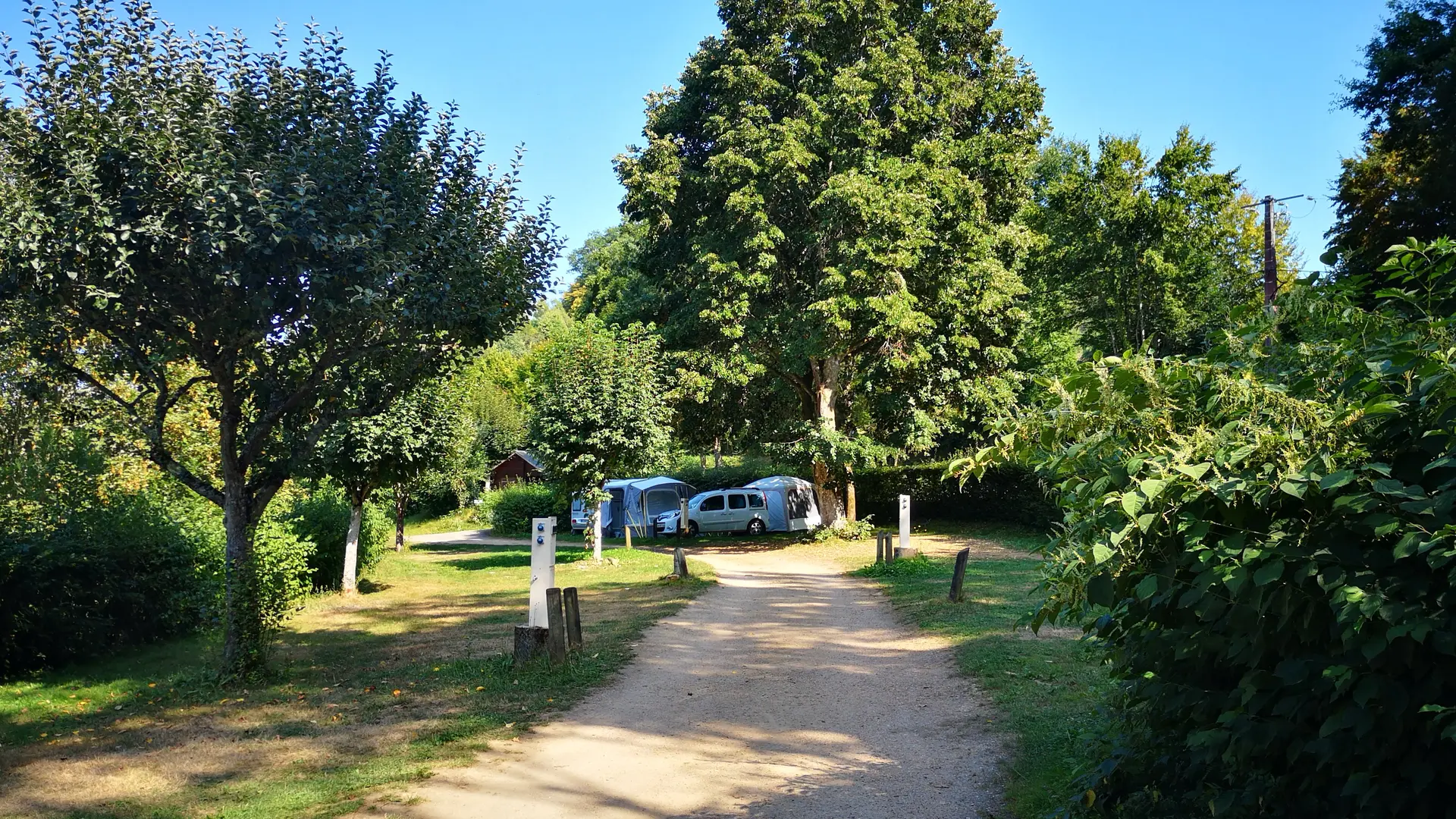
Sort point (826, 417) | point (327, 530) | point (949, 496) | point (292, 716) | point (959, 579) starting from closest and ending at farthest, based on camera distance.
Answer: point (292, 716) → point (959, 579) → point (327, 530) → point (826, 417) → point (949, 496)

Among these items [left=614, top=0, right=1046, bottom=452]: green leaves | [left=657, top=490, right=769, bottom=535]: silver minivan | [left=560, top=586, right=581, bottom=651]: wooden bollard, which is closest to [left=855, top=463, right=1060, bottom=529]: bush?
[left=614, top=0, right=1046, bottom=452]: green leaves

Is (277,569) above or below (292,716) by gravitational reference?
above

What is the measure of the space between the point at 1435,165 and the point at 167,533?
76.4 ft

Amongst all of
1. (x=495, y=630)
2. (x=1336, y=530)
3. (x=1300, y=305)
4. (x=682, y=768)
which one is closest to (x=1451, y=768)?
(x=1336, y=530)

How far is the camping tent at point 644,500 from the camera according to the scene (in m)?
36.8

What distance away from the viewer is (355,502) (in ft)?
61.0

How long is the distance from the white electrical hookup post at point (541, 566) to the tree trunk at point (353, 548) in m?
8.88

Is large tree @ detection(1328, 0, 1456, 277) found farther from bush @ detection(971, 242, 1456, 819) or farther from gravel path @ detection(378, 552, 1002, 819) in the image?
bush @ detection(971, 242, 1456, 819)

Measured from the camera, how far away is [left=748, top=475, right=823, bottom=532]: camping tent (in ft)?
112

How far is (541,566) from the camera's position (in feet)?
34.5

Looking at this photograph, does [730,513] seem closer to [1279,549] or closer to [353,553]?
[353,553]

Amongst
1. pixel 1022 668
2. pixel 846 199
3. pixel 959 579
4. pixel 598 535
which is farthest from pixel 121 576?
pixel 846 199

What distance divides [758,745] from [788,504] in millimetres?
27364

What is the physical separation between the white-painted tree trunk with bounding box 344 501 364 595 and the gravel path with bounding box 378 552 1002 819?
8.89 metres
